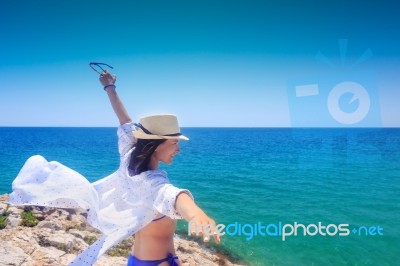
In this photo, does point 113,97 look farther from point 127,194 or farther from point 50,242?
point 50,242

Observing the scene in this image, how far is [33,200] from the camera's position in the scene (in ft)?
9.41

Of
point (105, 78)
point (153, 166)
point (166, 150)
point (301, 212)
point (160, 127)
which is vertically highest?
point (105, 78)

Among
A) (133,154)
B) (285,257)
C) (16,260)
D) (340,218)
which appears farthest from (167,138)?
(340,218)

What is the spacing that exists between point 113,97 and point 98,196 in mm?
→ 1104

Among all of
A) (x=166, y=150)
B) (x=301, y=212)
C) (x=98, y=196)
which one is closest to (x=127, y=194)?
(x=98, y=196)

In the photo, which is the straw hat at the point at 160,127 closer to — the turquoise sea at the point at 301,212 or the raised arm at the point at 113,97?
the raised arm at the point at 113,97

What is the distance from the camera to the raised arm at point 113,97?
11.8 ft

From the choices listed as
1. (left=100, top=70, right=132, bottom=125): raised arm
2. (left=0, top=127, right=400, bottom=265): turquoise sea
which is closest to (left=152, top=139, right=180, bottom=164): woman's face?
(left=100, top=70, right=132, bottom=125): raised arm

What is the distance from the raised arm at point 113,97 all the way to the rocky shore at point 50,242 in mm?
4300

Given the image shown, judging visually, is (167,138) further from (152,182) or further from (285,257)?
(285,257)

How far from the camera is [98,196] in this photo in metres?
3.05

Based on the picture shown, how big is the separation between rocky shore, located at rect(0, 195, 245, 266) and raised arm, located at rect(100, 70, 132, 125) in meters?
4.30

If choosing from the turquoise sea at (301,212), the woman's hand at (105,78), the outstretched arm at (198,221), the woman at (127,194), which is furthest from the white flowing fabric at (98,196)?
the turquoise sea at (301,212)

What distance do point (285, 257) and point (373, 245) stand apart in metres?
4.08
